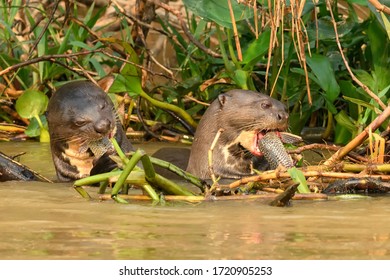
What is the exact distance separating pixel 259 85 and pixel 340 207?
244 centimetres

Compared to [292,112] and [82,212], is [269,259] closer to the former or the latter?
[82,212]

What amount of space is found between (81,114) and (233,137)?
26.3 inches

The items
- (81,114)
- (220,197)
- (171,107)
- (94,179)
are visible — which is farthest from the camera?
(171,107)

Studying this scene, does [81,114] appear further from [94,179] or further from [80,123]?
[94,179]

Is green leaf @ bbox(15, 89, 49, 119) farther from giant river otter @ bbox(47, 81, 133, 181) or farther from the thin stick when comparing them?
the thin stick

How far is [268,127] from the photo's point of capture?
5.19 meters

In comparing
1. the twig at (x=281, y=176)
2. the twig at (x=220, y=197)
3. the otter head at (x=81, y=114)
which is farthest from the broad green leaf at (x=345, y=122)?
the twig at (x=220, y=197)

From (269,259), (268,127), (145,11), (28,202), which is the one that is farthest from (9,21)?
(269,259)

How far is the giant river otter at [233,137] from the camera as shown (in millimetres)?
5277

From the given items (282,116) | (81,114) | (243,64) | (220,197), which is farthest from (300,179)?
(243,64)

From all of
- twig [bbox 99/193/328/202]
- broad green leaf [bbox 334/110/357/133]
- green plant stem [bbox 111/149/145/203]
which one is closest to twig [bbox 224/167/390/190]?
twig [bbox 99/193/328/202]

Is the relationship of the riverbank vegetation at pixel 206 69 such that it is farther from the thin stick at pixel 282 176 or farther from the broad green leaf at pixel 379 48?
the thin stick at pixel 282 176

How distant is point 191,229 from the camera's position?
3545 mm
